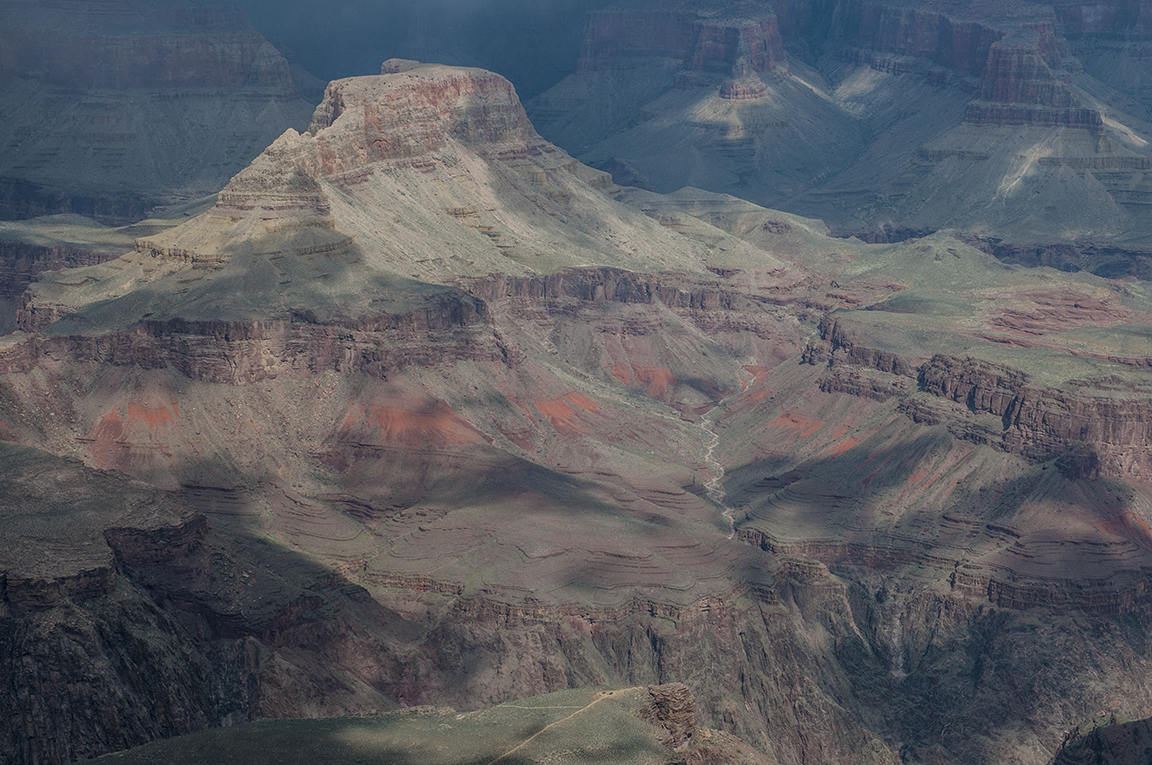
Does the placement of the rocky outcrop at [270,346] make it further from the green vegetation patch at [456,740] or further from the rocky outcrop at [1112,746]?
the rocky outcrop at [1112,746]

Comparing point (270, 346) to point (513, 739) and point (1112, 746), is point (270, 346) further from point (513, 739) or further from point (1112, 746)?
point (1112, 746)

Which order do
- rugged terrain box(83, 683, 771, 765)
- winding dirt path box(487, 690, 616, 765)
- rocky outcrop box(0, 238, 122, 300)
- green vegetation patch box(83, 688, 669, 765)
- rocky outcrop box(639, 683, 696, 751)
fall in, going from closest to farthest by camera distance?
winding dirt path box(487, 690, 616, 765), green vegetation patch box(83, 688, 669, 765), rugged terrain box(83, 683, 771, 765), rocky outcrop box(639, 683, 696, 751), rocky outcrop box(0, 238, 122, 300)

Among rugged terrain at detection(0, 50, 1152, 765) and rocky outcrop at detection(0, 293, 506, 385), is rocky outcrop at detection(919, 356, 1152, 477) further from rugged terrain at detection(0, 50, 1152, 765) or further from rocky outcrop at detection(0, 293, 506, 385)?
rocky outcrop at detection(0, 293, 506, 385)

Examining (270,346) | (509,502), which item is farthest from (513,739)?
(270,346)

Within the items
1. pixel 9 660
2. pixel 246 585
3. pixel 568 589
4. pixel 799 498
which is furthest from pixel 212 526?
pixel 799 498

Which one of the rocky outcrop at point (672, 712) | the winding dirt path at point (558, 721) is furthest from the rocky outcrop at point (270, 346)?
the rocky outcrop at point (672, 712)

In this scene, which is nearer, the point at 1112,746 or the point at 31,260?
the point at 1112,746

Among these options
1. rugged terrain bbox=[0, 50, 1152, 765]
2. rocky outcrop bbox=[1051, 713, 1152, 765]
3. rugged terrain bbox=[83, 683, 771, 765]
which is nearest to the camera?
rugged terrain bbox=[83, 683, 771, 765]

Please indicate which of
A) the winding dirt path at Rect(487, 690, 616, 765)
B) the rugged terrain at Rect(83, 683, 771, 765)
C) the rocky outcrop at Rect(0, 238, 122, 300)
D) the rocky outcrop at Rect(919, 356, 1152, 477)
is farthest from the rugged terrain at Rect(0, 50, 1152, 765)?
the winding dirt path at Rect(487, 690, 616, 765)
